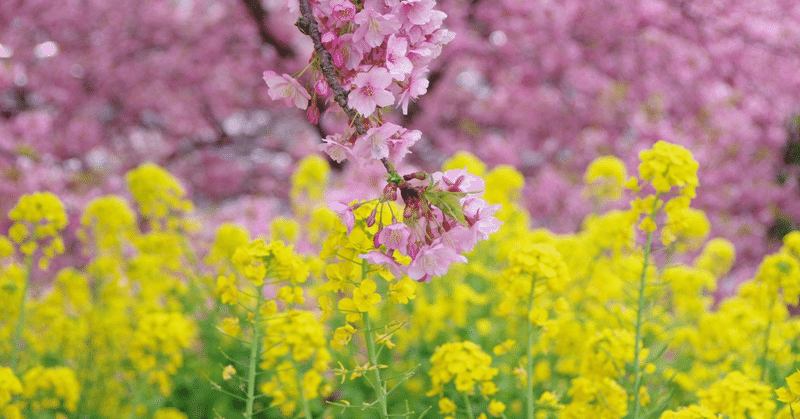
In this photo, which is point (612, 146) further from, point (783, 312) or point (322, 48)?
point (322, 48)

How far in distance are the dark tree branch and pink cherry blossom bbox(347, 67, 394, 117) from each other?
4.76m

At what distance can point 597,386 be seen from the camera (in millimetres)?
1741

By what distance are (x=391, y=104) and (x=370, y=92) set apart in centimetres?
5

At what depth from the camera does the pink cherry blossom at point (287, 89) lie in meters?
1.15

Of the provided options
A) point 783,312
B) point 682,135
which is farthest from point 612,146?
point 783,312

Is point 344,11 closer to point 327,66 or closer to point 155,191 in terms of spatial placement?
point 327,66

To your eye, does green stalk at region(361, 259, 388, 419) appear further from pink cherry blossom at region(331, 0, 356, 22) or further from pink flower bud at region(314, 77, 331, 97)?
pink cherry blossom at region(331, 0, 356, 22)

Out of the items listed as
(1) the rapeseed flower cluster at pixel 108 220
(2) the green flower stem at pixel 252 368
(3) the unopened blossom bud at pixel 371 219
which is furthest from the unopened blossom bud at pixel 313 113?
(1) the rapeseed flower cluster at pixel 108 220

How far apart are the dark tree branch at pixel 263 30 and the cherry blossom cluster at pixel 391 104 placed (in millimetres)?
4600

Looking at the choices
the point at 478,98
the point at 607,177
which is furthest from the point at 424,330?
the point at 478,98

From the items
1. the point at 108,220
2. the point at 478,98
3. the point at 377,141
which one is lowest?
the point at 108,220

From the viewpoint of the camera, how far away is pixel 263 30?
17.9 ft

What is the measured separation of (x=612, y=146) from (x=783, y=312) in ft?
11.5

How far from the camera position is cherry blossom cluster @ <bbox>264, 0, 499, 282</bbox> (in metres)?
1.05
